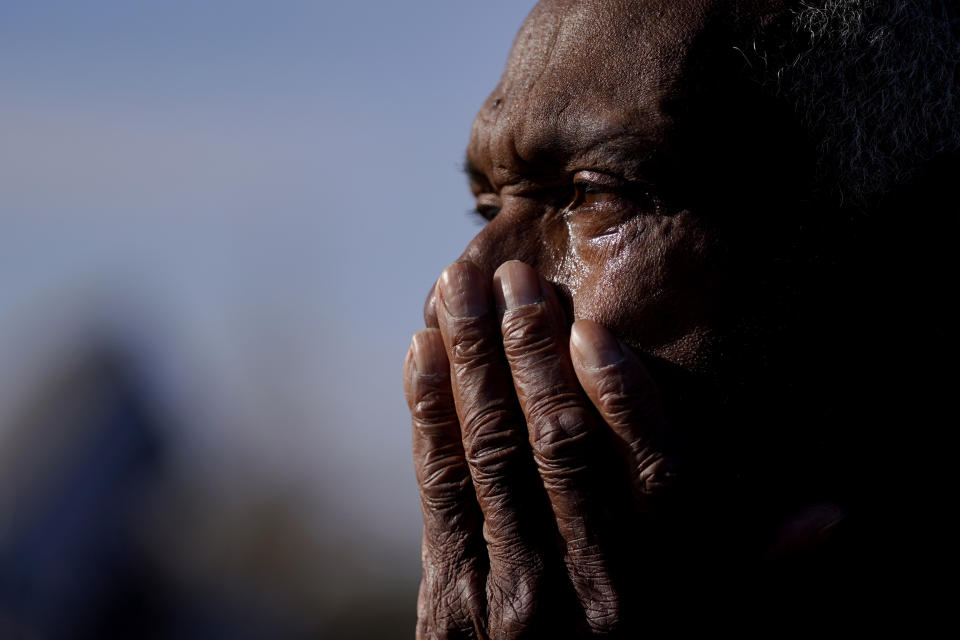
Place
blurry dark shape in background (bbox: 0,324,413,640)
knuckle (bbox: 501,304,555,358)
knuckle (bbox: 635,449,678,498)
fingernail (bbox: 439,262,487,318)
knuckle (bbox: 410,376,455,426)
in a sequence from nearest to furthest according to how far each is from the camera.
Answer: knuckle (bbox: 635,449,678,498) < knuckle (bbox: 501,304,555,358) < fingernail (bbox: 439,262,487,318) < knuckle (bbox: 410,376,455,426) < blurry dark shape in background (bbox: 0,324,413,640)

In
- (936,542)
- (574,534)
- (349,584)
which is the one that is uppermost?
(574,534)

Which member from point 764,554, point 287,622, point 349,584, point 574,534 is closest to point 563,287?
point 574,534

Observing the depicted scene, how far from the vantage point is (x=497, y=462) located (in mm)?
2576

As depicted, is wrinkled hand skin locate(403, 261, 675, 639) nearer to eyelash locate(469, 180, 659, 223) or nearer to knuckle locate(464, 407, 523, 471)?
knuckle locate(464, 407, 523, 471)

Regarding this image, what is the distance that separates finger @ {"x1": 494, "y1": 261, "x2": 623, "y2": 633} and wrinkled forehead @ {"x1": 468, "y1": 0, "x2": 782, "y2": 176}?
1.80 feet

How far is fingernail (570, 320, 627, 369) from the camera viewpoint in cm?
242

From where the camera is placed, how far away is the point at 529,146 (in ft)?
9.02

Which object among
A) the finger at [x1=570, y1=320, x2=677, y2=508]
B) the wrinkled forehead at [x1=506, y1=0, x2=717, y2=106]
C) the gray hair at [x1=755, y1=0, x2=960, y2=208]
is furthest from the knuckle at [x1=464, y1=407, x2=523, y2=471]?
the gray hair at [x1=755, y1=0, x2=960, y2=208]

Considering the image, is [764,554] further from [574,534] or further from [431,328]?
[431,328]

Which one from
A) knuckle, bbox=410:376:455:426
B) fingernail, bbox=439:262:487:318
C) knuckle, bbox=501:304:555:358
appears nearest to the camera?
knuckle, bbox=501:304:555:358

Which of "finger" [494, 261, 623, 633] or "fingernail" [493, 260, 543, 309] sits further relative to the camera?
"fingernail" [493, 260, 543, 309]

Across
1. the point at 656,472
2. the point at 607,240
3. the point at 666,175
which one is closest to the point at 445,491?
the point at 656,472

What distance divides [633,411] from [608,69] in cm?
96

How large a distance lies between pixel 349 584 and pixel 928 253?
10.8m
